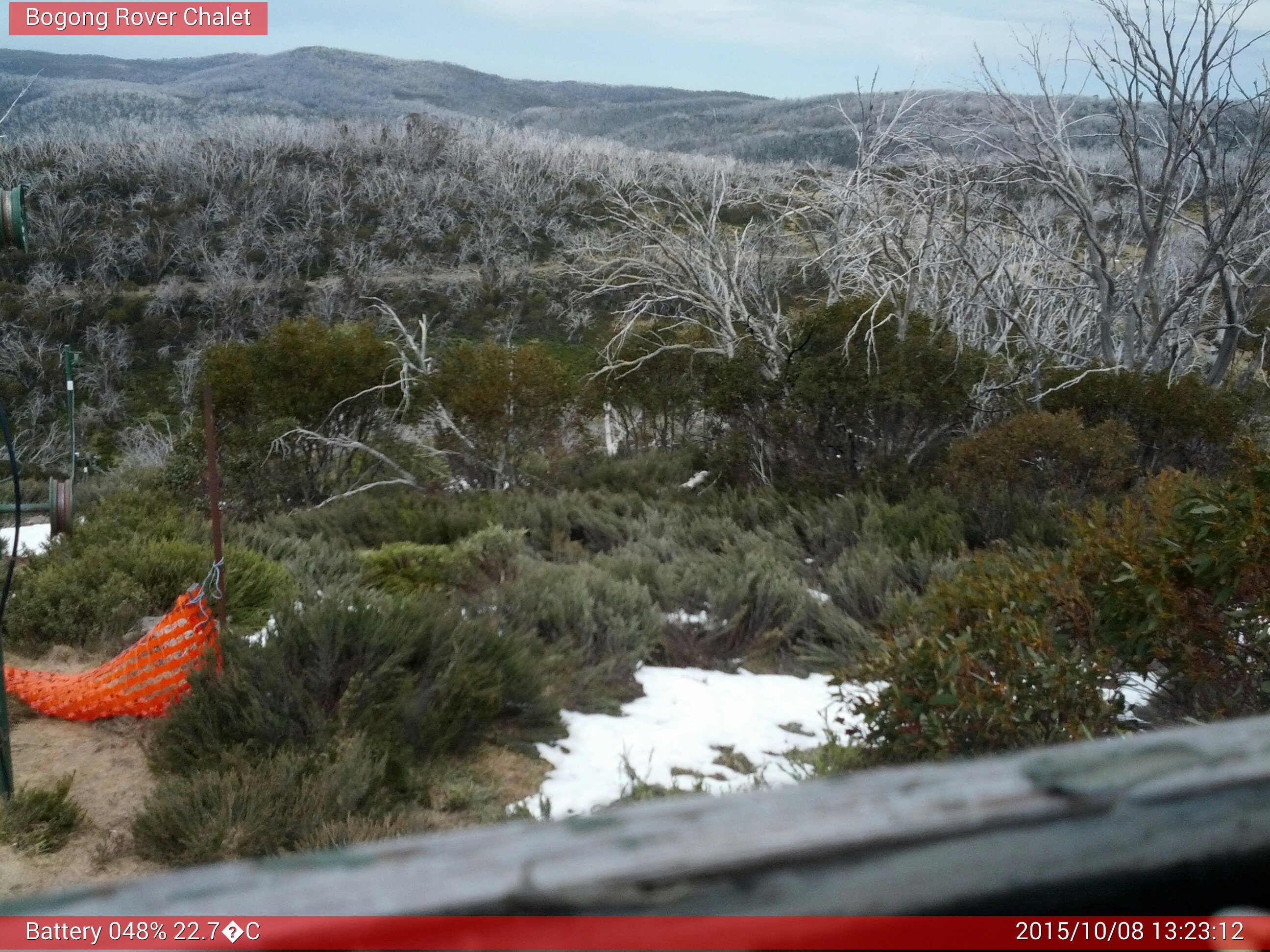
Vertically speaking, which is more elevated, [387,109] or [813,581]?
[387,109]

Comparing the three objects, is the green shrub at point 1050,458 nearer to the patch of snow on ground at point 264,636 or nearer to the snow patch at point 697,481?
the snow patch at point 697,481

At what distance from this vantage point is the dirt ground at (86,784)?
3348 millimetres

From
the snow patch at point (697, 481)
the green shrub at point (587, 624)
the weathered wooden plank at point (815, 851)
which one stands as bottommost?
the snow patch at point (697, 481)

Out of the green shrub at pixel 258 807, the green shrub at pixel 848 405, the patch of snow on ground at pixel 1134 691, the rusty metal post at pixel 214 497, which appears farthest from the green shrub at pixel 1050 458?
the green shrub at pixel 258 807

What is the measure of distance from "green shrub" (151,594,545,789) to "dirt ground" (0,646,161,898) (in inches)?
7.7

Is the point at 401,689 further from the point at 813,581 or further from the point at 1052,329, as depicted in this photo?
the point at 1052,329

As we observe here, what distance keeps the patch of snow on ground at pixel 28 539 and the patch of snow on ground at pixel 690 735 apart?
4772mm

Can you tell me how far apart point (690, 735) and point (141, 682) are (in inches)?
96.7

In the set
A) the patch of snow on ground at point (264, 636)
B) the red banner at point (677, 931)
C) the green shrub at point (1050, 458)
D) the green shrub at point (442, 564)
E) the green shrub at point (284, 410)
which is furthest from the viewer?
the green shrub at point (284, 410)

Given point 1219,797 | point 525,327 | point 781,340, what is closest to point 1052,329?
point 781,340

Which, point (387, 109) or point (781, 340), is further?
→ point (387, 109)

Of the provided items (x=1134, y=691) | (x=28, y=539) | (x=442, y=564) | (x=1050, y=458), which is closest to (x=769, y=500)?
(x=1050, y=458)

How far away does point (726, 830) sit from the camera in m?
0.57

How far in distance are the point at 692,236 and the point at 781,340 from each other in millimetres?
2030
